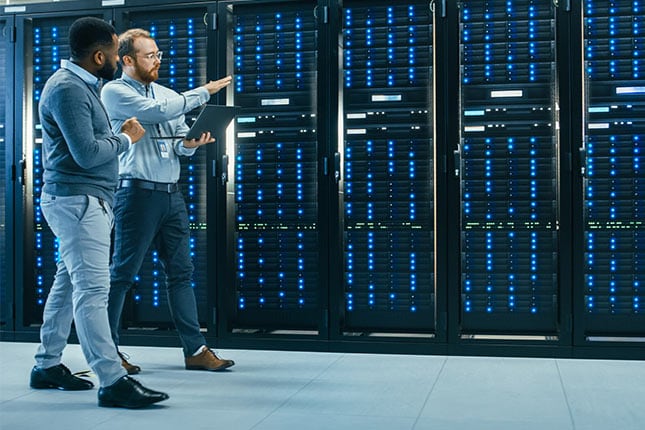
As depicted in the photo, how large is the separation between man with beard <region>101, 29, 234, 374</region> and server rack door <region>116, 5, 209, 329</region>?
753 millimetres

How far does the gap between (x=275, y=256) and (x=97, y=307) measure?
166 centimetres

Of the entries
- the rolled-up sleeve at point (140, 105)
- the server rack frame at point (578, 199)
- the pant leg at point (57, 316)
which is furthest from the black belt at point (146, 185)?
the server rack frame at point (578, 199)

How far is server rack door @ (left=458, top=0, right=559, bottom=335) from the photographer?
4266mm

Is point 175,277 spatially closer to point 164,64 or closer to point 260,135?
point 260,135

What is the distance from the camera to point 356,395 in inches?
130

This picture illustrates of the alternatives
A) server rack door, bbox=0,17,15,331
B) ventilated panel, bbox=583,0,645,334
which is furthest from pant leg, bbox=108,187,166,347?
ventilated panel, bbox=583,0,645,334

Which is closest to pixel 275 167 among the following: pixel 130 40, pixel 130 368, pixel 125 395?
pixel 130 40

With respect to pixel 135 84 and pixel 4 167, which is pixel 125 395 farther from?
pixel 4 167

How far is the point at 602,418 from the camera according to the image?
9.43ft

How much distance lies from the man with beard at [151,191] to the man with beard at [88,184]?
0.53 m

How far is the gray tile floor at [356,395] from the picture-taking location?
9.25 ft

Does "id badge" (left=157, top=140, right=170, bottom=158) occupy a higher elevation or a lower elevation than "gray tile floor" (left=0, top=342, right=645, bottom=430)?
higher

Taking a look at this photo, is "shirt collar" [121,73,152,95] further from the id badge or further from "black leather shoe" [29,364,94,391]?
"black leather shoe" [29,364,94,391]

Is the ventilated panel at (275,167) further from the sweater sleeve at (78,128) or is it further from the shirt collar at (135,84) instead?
the sweater sleeve at (78,128)
